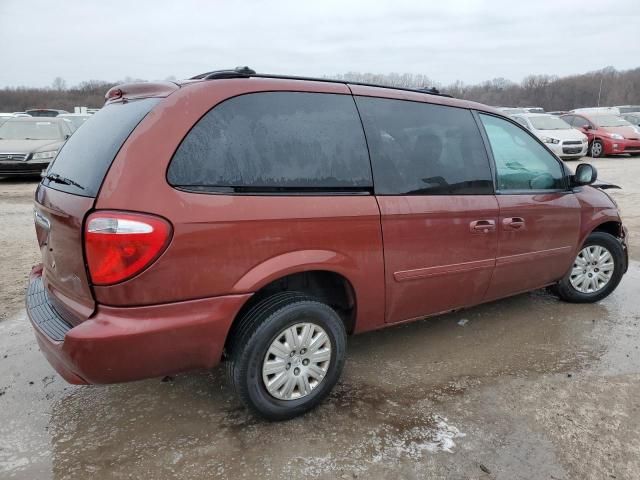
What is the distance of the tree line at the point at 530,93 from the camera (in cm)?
6488

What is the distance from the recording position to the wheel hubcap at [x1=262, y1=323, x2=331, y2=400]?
258cm

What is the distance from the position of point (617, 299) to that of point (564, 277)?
759mm

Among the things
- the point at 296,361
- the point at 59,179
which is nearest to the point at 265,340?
the point at 296,361

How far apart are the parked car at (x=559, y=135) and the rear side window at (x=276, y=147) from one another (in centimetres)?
1383

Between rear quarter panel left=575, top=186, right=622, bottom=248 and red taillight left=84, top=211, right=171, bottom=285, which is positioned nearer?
red taillight left=84, top=211, right=171, bottom=285

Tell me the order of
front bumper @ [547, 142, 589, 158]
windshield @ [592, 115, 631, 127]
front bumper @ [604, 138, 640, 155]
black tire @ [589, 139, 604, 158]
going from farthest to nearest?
1. windshield @ [592, 115, 631, 127]
2. black tire @ [589, 139, 604, 158]
3. front bumper @ [604, 138, 640, 155]
4. front bumper @ [547, 142, 589, 158]

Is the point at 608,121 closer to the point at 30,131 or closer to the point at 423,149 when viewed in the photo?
the point at 423,149

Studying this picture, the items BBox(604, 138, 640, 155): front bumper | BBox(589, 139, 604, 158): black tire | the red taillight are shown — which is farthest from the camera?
BBox(589, 139, 604, 158): black tire

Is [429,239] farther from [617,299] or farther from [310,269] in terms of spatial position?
[617,299]

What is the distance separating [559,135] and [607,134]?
2367 millimetres

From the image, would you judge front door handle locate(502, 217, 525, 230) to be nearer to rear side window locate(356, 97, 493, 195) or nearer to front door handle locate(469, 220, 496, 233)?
front door handle locate(469, 220, 496, 233)

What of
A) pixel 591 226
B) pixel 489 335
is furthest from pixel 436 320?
pixel 591 226

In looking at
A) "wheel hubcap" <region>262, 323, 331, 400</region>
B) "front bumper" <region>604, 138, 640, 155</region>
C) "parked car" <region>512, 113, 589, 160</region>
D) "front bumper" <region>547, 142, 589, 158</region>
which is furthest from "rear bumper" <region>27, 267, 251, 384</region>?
"front bumper" <region>604, 138, 640, 155</region>

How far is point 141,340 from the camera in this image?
2.19 metres
